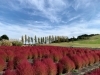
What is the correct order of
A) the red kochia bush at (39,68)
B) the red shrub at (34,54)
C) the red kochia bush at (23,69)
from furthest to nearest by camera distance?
the red shrub at (34,54) < the red kochia bush at (39,68) < the red kochia bush at (23,69)

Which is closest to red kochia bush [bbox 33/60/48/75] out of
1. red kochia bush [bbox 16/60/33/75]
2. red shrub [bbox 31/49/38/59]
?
red kochia bush [bbox 16/60/33/75]

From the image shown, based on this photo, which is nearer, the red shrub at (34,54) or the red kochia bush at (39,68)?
the red kochia bush at (39,68)

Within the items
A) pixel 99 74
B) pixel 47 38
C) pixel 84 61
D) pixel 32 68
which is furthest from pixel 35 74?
pixel 47 38

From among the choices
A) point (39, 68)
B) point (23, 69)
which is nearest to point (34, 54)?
point (39, 68)

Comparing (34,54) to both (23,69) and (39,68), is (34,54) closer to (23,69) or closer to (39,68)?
(39,68)

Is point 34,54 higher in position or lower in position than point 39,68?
higher

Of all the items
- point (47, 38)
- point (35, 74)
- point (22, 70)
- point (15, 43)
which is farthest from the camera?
point (47, 38)

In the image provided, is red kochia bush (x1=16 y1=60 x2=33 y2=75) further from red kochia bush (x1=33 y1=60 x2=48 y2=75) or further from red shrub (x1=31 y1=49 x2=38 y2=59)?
red shrub (x1=31 y1=49 x2=38 y2=59)

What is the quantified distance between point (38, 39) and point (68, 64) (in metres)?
123

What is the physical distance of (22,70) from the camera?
9.31 m

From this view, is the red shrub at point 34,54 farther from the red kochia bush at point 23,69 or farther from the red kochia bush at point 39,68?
the red kochia bush at point 23,69

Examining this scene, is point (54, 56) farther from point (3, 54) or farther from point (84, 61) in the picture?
point (3, 54)

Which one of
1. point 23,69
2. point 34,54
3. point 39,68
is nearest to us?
point 23,69

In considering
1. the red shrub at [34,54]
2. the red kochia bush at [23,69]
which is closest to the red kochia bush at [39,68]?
the red kochia bush at [23,69]
